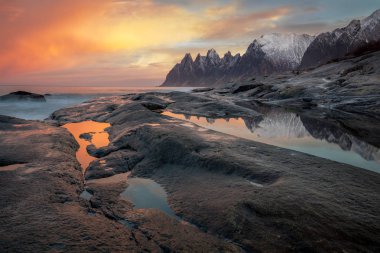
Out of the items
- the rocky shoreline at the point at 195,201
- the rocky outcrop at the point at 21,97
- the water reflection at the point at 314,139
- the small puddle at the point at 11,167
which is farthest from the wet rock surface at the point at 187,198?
the rocky outcrop at the point at 21,97

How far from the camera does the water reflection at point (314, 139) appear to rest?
9.41 metres

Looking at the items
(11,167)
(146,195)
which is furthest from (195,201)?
(11,167)

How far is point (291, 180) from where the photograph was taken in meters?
5.87

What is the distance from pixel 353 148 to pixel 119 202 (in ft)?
30.4

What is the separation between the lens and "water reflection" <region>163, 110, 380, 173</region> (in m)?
9.41

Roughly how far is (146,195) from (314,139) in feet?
30.7

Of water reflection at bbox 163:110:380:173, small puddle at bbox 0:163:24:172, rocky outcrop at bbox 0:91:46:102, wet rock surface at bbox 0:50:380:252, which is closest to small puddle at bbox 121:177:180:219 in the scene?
wet rock surface at bbox 0:50:380:252

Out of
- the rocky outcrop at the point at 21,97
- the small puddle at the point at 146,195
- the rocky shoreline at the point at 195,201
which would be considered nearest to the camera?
the rocky shoreline at the point at 195,201

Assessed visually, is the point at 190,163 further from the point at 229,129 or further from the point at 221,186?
the point at 229,129

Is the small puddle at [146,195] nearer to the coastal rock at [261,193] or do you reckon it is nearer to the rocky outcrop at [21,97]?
the coastal rock at [261,193]

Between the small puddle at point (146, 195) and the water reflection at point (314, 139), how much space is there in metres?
6.14

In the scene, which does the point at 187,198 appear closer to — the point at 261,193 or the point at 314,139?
the point at 261,193

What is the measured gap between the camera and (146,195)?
6043 mm

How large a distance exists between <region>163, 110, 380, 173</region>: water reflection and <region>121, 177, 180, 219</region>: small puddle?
20.1 ft
